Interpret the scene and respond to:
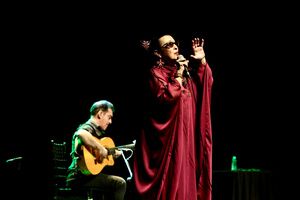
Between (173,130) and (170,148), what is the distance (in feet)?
0.40

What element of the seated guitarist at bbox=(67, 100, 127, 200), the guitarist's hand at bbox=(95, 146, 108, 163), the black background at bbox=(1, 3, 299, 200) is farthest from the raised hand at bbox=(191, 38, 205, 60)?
the guitarist's hand at bbox=(95, 146, 108, 163)

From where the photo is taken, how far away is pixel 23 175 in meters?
4.02

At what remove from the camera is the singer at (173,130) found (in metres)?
2.57

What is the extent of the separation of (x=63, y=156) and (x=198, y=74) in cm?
241

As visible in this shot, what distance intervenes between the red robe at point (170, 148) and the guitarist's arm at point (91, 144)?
146 centimetres

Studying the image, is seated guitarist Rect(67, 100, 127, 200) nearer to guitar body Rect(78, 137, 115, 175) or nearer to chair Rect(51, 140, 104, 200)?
guitar body Rect(78, 137, 115, 175)

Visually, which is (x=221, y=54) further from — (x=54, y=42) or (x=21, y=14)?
(x=21, y=14)

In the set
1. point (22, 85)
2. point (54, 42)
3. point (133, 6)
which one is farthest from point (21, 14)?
point (133, 6)

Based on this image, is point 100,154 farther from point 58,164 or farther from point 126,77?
point 126,77

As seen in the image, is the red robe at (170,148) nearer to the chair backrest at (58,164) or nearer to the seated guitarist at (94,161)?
the seated guitarist at (94,161)

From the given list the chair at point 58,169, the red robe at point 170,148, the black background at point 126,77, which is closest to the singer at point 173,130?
the red robe at point 170,148

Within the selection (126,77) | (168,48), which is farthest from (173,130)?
(126,77)

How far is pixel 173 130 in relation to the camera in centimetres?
260

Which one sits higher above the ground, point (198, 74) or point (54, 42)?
point (54, 42)
